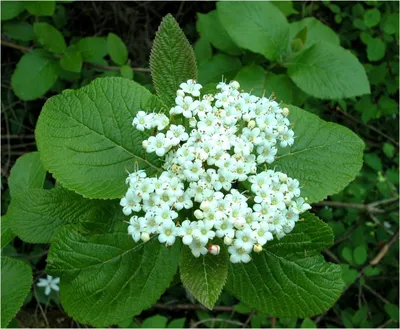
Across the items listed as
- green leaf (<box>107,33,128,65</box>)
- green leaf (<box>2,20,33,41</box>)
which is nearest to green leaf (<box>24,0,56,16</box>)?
green leaf (<box>2,20,33,41</box>)

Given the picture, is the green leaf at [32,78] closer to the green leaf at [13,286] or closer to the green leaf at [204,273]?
the green leaf at [13,286]

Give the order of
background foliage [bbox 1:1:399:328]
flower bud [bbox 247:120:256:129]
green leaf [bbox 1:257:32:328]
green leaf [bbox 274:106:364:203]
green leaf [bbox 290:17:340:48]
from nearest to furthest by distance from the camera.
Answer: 1. flower bud [bbox 247:120:256:129]
2. green leaf [bbox 274:106:364:203]
3. green leaf [bbox 1:257:32:328]
4. background foliage [bbox 1:1:399:328]
5. green leaf [bbox 290:17:340:48]

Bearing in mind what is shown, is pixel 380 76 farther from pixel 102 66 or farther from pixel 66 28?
pixel 66 28

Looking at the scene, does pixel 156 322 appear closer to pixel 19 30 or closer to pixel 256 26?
pixel 256 26

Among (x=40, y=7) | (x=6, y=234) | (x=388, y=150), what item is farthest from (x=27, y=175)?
(x=388, y=150)

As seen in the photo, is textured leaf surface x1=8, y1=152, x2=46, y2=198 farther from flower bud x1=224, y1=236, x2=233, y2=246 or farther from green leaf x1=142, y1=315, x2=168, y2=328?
flower bud x1=224, y1=236, x2=233, y2=246

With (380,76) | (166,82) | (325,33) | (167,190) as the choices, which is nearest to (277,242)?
(167,190)
